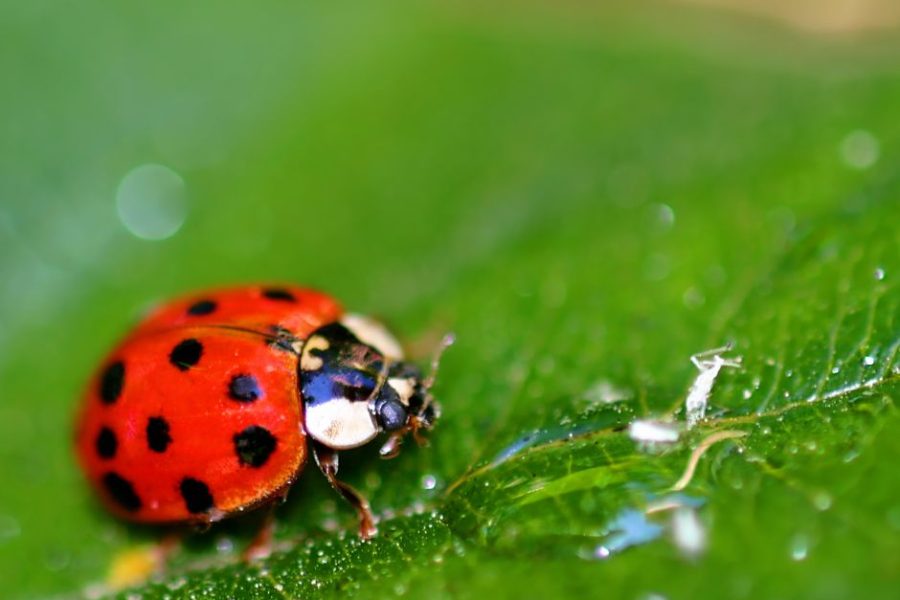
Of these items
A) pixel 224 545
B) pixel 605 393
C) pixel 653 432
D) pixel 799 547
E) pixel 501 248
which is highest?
pixel 501 248

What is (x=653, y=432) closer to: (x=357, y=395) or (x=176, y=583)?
(x=357, y=395)

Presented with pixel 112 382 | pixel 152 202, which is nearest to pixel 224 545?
pixel 112 382

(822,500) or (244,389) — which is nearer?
(822,500)

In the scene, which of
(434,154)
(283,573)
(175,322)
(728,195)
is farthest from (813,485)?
(434,154)

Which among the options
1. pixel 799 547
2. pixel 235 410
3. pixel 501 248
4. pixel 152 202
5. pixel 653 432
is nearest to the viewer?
pixel 799 547

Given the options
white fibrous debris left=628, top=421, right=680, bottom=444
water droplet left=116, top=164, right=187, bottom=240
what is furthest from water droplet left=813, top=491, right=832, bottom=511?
water droplet left=116, top=164, right=187, bottom=240

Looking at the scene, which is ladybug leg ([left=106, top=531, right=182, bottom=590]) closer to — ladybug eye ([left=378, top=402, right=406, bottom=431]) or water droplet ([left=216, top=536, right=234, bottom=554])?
water droplet ([left=216, top=536, right=234, bottom=554])

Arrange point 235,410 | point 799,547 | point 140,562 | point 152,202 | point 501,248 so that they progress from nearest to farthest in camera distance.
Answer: point 799,547
point 235,410
point 140,562
point 501,248
point 152,202

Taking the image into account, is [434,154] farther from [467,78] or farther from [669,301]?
[669,301]
